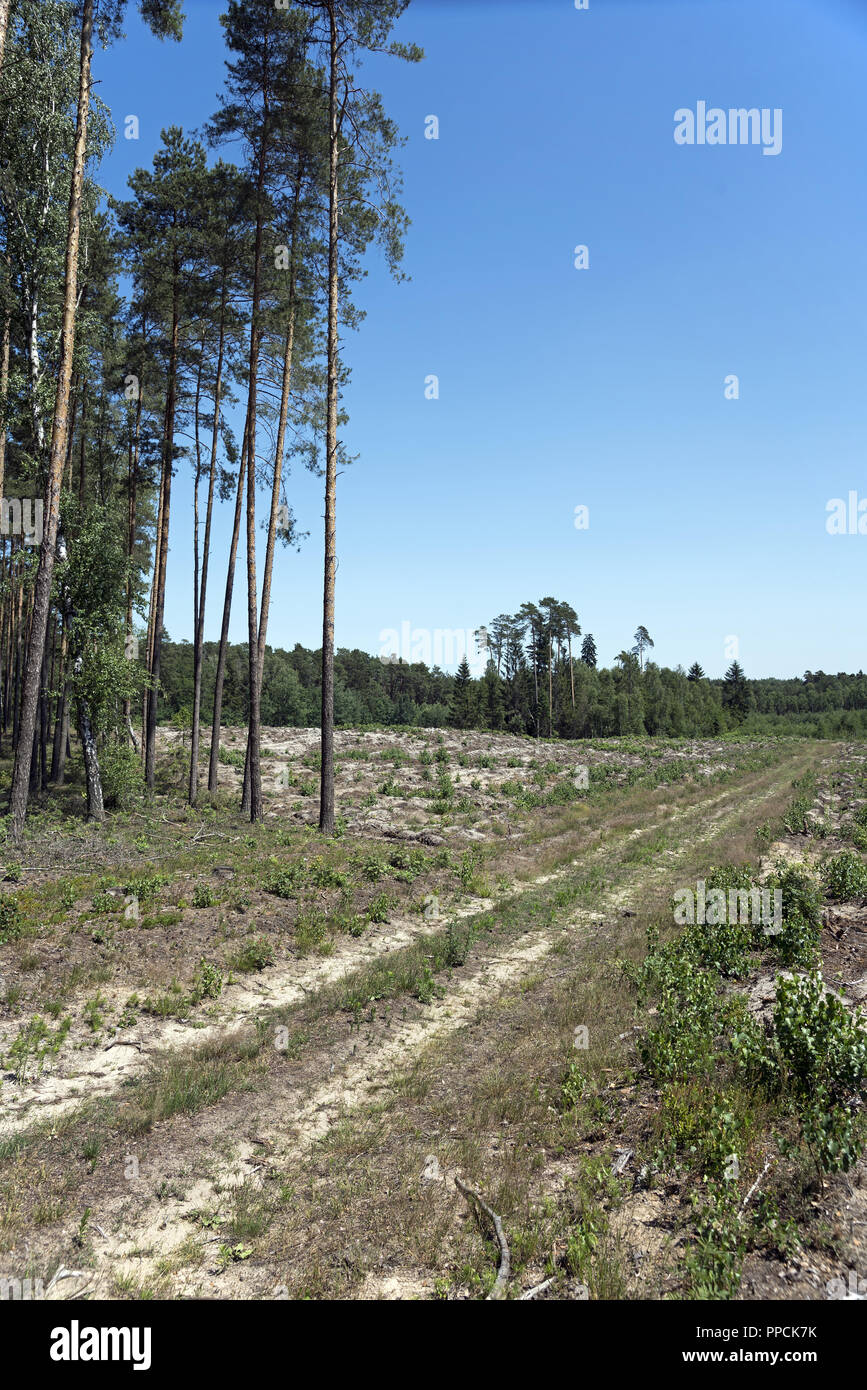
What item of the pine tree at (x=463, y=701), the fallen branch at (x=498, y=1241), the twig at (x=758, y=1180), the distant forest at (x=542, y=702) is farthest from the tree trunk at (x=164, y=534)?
the pine tree at (x=463, y=701)

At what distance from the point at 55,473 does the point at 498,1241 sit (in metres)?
14.5

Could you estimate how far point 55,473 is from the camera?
13.2m

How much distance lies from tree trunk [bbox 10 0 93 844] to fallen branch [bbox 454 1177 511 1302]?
11.7m

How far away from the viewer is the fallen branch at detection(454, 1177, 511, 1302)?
3695 mm

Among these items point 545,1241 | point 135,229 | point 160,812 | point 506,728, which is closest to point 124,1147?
point 545,1241

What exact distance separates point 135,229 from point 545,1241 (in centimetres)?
2439

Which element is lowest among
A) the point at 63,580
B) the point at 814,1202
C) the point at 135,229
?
the point at 814,1202

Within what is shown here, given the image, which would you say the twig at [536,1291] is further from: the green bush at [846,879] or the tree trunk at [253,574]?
the tree trunk at [253,574]

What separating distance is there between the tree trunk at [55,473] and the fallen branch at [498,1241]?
11.7 metres

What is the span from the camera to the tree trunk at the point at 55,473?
41.9ft

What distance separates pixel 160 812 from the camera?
18531 millimetres

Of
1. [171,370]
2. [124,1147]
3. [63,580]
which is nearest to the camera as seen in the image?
[124,1147]
